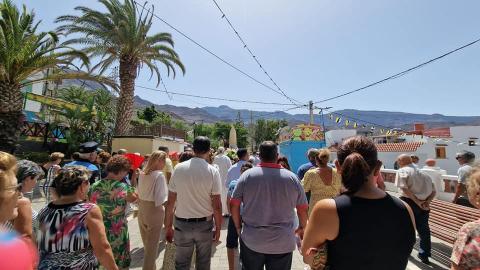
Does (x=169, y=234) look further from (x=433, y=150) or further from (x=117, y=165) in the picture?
(x=433, y=150)

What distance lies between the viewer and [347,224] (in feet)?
5.65

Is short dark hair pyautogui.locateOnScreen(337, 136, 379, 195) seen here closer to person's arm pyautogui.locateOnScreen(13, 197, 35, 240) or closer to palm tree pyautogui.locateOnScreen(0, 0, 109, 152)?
person's arm pyautogui.locateOnScreen(13, 197, 35, 240)

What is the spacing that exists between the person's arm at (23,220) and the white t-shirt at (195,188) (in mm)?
1543

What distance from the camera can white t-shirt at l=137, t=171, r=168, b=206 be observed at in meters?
4.08

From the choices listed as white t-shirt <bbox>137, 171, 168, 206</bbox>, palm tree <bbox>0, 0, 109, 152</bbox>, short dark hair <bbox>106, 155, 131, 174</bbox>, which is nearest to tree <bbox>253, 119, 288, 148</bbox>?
palm tree <bbox>0, 0, 109, 152</bbox>

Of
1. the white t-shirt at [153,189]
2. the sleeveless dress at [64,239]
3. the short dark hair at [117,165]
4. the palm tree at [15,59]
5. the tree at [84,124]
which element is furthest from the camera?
the tree at [84,124]

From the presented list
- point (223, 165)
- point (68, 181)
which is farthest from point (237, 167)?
point (68, 181)

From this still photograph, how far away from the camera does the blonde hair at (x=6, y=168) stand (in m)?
1.60

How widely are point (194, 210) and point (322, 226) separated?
6.62 ft

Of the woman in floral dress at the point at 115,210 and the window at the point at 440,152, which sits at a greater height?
the window at the point at 440,152

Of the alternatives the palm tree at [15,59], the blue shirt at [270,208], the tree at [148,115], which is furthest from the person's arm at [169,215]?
the tree at [148,115]

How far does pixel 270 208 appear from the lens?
9.52 feet

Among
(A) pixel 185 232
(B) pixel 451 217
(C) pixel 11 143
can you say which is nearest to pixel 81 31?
(C) pixel 11 143

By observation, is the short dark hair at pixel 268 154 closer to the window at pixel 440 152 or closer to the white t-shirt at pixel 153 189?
the white t-shirt at pixel 153 189
